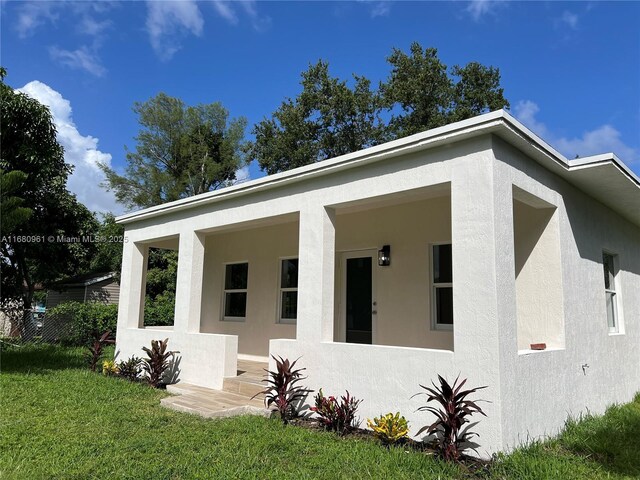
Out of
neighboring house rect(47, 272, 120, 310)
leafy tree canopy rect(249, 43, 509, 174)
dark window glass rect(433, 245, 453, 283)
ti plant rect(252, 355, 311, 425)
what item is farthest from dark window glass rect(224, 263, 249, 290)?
leafy tree canopy rect(249, 43, 509, 174)

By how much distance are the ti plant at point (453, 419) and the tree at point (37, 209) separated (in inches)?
545

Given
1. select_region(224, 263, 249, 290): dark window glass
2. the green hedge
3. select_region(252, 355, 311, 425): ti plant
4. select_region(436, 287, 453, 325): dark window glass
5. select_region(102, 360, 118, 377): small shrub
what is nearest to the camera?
select_region(252, 355, 311, 425): ti plant

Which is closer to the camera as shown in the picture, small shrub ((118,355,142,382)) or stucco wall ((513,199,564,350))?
stucco wall ((513,199,564,350))

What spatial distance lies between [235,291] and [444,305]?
5.35 meters

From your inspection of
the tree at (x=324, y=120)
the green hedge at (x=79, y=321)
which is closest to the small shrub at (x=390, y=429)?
the green hedge at (x=79, y=321)

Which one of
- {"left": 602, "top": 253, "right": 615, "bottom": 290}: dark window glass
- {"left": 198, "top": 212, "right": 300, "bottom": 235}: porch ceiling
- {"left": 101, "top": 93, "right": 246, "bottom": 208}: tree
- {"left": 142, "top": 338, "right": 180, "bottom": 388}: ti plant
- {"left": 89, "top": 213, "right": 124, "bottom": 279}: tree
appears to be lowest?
{"left": 142, "top": 338, "right": 180, "bottom": 388}: ti plant

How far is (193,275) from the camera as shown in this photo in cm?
839

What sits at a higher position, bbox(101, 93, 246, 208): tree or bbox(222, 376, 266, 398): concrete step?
bbox(101, 93, 246, 208): tree

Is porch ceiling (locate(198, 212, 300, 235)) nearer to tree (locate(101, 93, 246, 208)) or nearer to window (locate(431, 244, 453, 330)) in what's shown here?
window (locate(431, 244, 453, 330))

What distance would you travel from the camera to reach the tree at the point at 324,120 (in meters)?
23.4

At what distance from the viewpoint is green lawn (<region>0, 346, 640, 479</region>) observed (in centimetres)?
405

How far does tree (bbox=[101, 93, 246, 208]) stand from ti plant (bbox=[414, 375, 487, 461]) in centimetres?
2420

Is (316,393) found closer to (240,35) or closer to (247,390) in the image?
(247,390)

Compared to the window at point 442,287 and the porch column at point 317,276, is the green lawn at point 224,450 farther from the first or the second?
the window at point 442,287
